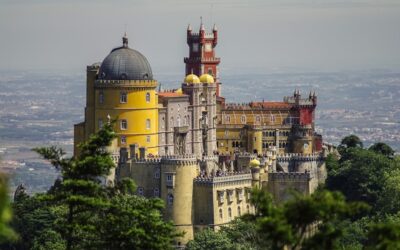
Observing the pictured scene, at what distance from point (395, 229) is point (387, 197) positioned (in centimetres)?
6173

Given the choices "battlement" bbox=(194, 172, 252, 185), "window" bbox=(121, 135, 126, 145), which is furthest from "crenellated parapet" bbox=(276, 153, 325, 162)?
"window" bbox=(121, 135, 126, 145)

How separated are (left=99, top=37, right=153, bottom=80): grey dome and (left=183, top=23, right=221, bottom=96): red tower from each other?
22065 millimetres

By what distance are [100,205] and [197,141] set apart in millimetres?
62551

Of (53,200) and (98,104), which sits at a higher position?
(98,104)

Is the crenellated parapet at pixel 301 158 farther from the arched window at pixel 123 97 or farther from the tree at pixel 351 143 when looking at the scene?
the tree at pixel 351 143

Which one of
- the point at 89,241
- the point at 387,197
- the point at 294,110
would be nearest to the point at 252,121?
the point at 294,110

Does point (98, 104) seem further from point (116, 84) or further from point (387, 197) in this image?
point (387, 197)

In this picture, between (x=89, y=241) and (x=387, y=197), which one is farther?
(x=387, y=197)

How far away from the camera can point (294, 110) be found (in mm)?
131750

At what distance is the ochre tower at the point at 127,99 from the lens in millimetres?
113000

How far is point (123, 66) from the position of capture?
11312cm

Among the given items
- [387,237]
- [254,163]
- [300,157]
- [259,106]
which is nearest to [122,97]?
[254,163]

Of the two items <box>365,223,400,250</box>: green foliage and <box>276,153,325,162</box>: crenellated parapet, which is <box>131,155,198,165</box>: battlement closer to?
<box>276,153,325,162</box>: crenellated parapet

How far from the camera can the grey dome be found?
112938 millimetres
